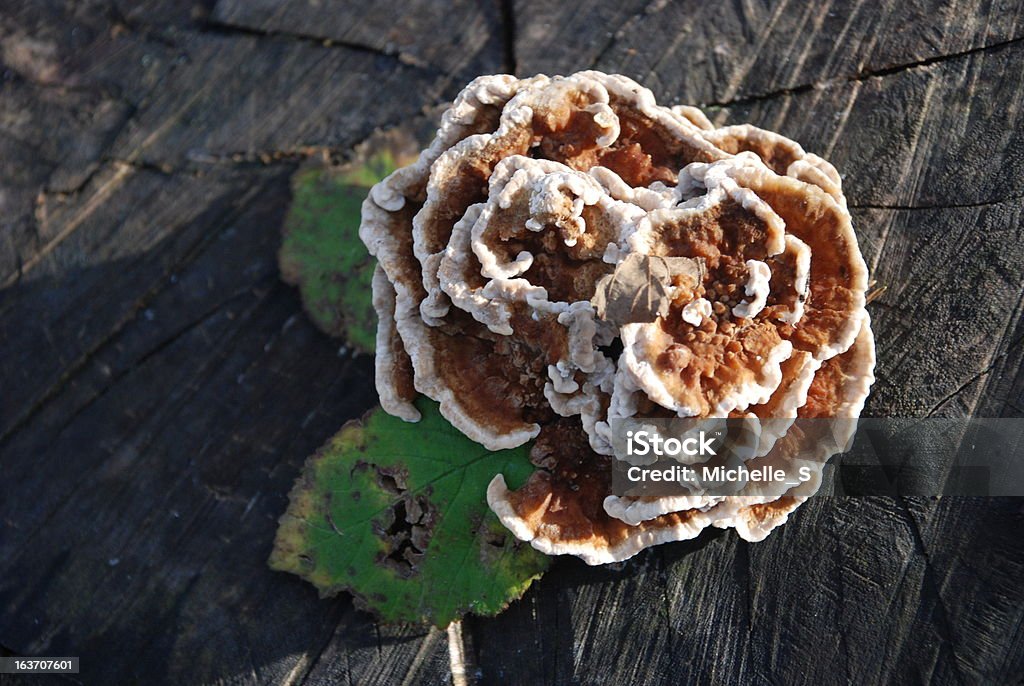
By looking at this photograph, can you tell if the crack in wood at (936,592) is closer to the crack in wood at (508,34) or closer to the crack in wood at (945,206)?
the crack in wood at (945,206)

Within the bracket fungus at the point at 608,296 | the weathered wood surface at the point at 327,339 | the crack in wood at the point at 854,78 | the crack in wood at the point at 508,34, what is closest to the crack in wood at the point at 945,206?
the weathered wood surface at the point at 327,339

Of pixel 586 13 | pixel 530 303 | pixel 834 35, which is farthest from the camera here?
pixel 586 13

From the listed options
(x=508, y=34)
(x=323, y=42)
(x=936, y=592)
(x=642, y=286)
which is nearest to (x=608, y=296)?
(x=642, y=286)

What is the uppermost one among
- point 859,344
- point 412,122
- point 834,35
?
point 834,35

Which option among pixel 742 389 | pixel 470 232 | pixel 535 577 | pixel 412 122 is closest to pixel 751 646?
pixel 535 577

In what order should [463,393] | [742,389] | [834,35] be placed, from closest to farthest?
[742,389]
[463,393]
[834,35]

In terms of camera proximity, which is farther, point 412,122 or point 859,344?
point 412,122

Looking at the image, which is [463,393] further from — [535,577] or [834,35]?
[834,35]
